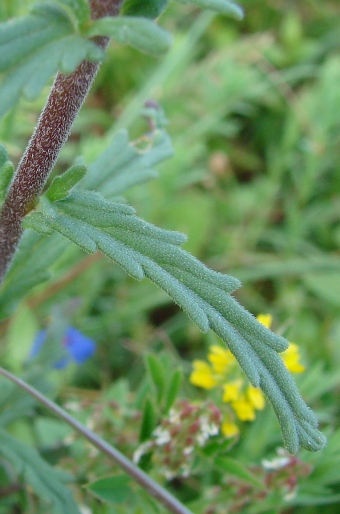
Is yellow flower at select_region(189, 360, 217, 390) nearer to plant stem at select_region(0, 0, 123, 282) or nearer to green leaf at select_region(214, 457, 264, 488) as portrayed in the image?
green leaf at select_region(214, 457, 264, 488)

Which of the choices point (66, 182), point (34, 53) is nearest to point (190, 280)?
point (66, 182)

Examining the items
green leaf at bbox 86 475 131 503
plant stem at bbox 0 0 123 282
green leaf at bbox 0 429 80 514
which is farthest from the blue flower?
plant stem at bbox 0 0 123 282

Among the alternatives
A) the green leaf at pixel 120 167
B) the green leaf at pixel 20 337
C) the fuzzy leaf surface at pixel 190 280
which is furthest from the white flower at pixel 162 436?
the green leaf at pixel 20 337

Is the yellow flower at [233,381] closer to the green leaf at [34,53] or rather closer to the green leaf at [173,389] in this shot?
the green leaf at [173,389]

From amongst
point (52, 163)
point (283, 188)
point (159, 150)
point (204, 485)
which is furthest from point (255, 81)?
point (52, 163)

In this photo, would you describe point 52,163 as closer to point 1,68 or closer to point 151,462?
point 1,68

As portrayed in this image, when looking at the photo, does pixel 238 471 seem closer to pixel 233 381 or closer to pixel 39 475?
pixel 233 381

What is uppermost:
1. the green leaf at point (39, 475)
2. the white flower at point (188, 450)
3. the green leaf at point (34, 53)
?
the green leaf at point (34, 53)
